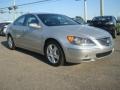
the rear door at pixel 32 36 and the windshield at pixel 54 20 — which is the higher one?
the windshield at pixel 54 20

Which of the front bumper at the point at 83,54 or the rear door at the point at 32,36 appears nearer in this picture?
the front bumper at the point at 83,54

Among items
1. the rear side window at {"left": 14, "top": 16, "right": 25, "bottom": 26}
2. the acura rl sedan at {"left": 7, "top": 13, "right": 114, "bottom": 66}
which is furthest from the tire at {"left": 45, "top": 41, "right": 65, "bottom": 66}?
the rear side window at {"left": 14, "top": 16, "right": 25, "bottom": 26}

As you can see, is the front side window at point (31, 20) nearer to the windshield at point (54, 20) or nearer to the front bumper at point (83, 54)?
the windshield at point (54, 20)

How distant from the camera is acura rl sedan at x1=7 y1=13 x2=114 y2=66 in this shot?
17.6 feet

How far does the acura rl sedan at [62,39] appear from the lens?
5.36 meters

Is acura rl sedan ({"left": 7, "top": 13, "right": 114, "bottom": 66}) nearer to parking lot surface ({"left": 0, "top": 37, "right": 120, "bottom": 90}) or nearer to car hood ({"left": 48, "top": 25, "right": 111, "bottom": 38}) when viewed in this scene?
car hood ({"left": 48, "top": 25, "right": 111, "bottom": 38})

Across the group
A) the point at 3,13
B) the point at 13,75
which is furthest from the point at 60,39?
the point at 3,13

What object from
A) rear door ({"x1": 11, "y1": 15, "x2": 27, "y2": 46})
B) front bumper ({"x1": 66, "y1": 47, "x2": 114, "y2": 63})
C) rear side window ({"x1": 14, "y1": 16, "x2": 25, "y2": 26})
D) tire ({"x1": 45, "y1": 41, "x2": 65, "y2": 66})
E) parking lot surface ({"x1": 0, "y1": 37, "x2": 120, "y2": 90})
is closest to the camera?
parking lot surface ({"x1": 0, "y1": 37, "x2": 120, "y2": 90})

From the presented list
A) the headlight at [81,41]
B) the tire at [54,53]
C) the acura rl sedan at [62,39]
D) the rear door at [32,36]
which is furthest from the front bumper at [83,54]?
the rear door at [32,36]

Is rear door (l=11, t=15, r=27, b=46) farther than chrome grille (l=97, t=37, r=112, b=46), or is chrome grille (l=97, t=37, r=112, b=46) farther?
rear door (l=11, t=15, r=27, b=46)

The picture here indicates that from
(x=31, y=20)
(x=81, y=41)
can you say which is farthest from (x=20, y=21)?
(x=81, y=41)

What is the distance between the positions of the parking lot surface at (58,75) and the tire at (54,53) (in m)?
0.16

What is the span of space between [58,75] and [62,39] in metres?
0.98

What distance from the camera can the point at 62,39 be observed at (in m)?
5.59
